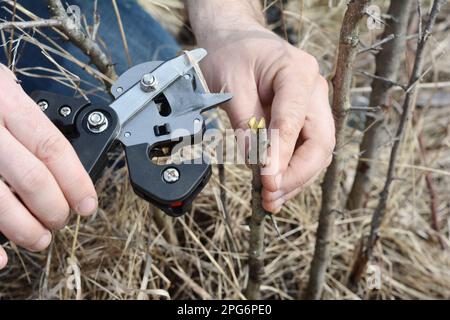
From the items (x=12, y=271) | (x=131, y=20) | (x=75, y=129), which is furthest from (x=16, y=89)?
(x=131, y=20)

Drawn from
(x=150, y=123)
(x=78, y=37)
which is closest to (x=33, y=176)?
(x=150, y=123)

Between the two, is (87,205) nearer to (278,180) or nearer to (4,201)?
(4,201)

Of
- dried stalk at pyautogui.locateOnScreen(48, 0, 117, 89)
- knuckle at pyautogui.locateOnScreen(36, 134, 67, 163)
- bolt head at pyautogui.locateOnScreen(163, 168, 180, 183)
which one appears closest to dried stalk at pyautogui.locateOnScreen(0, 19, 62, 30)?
dried stalk at pyautogui.locateOnScreen(48, 0, 117, 89)

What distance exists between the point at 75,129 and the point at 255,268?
1.70 ft

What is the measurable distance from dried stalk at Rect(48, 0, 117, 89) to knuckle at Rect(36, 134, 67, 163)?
0.28 meters

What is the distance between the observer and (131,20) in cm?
176

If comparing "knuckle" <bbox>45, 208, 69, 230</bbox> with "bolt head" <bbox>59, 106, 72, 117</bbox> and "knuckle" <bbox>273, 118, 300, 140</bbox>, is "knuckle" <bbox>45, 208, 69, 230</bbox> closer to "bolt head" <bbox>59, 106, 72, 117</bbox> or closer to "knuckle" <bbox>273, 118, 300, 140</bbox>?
"bolt head" <bbox>59, 106, 72, 117</bbox>

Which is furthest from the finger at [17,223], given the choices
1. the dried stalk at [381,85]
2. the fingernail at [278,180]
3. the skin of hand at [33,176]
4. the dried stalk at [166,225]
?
the dried stalk at [381,85]

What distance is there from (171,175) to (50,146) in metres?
0.19

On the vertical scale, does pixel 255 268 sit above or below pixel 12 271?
above

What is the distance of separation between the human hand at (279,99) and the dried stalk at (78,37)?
21 centimetres

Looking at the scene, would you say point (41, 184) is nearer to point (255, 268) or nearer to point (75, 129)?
point (75, 129)

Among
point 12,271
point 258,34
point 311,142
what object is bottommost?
point 12,271

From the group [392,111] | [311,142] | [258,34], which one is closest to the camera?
[311,142]
